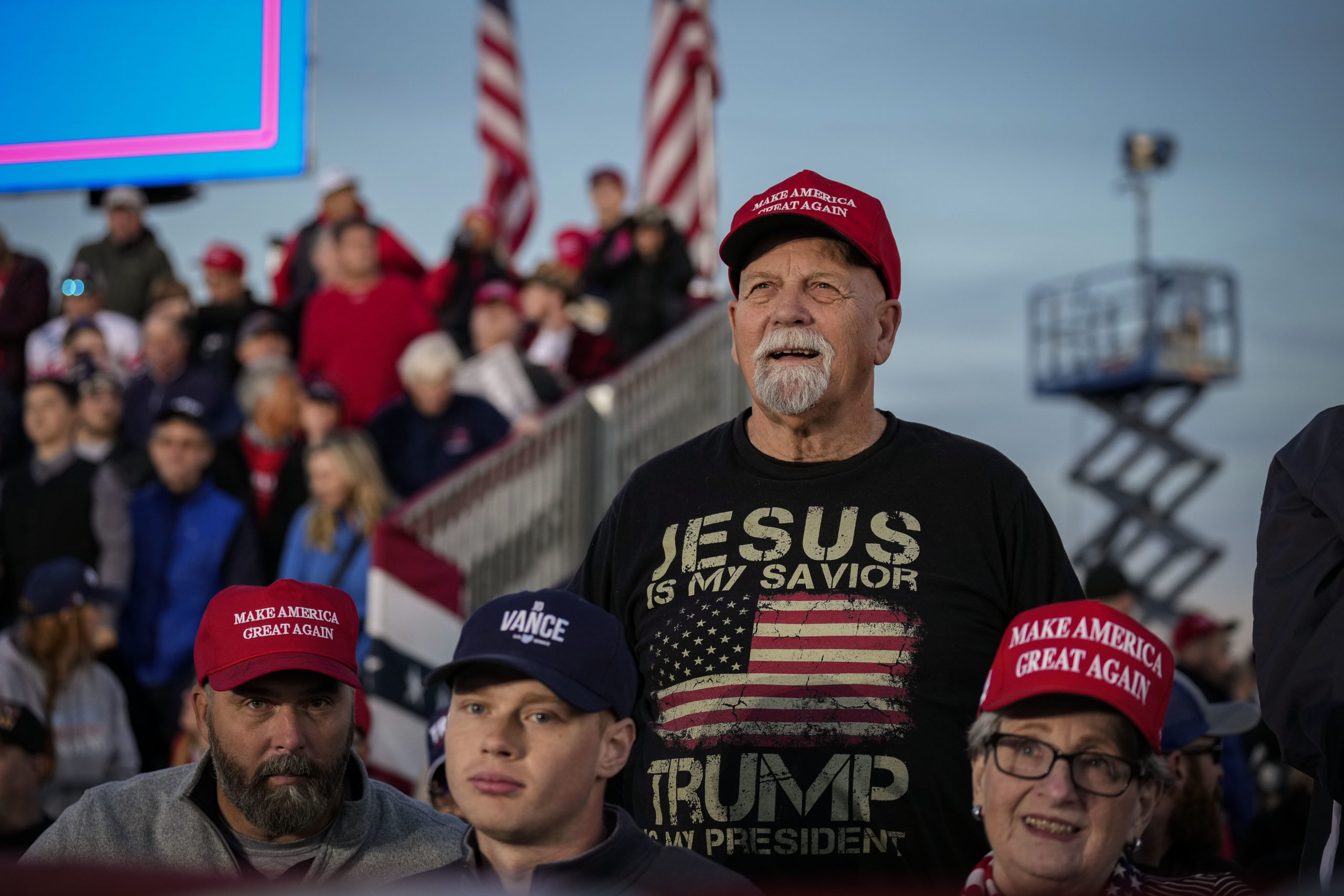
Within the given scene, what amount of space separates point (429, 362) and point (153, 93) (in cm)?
431

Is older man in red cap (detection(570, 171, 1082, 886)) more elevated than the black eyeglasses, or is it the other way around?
older man in red cap (detection(570, 171, 1082, 886))

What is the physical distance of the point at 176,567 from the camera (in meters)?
7.84

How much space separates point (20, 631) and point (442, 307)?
508 cm

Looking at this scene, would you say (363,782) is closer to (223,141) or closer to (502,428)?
(223,141)

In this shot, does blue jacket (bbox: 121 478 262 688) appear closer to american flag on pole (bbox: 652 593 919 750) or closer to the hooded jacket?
the hooded jacket

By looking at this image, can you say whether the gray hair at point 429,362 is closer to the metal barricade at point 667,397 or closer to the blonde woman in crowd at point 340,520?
the blonde woman in crowd at point 340,520

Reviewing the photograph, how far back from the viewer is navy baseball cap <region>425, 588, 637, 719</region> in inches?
105

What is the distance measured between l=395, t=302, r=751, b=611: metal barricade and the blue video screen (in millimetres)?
3684

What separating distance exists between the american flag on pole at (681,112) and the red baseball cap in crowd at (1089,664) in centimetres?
1234

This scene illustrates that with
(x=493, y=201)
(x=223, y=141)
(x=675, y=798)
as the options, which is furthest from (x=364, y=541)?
(x=493, y=201)

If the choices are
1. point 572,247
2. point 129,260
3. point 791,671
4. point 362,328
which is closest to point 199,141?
point 791,671

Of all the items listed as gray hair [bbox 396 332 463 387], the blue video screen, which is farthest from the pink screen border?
gray hair [bbox 396 332 463 387]

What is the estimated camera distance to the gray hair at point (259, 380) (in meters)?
8.84

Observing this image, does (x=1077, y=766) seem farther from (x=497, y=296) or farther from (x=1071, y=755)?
(x=497, y=296)
